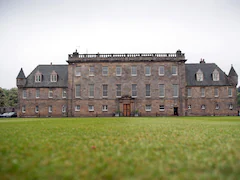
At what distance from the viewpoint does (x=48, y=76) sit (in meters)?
54.5

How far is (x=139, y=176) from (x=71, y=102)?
158ft

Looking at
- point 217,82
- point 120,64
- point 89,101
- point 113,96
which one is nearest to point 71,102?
point 89,101

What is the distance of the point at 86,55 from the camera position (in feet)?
171

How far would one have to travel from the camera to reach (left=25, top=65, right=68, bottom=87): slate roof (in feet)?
174

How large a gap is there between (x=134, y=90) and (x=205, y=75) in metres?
15.5

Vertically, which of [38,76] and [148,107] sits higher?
[38,76]

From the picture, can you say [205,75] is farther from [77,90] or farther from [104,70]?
[77,90]

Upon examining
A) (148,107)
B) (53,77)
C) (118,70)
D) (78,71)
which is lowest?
(148,107)

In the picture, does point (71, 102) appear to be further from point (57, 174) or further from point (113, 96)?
point (57, 174)

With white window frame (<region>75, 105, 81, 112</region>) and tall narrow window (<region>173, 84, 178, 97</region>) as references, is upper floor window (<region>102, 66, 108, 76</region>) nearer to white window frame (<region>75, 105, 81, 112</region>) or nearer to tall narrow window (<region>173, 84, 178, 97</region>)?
white window frame (<region>75, 105, 81, 112</region>)

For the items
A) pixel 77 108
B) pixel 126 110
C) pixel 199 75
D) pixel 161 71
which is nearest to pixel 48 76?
pixel 77 108

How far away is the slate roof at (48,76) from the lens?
53025 millimetres

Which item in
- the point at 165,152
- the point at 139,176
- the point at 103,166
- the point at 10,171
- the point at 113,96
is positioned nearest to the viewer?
the point at 139,176

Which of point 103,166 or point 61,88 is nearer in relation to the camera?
point 103,166
